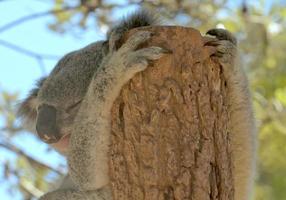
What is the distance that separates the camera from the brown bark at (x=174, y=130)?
335 cm

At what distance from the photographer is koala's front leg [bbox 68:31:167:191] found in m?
3.61

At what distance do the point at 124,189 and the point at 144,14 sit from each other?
1.19 m

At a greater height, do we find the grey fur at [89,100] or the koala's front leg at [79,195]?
the grey fur at [89,100]

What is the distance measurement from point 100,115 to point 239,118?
0.75 m

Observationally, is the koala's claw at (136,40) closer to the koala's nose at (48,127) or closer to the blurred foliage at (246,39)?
the koala's nose at (48,127)

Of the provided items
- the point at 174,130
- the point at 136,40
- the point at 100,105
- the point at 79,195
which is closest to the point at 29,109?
the point at 79,195

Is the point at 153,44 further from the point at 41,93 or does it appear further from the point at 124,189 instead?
the point at 41,93

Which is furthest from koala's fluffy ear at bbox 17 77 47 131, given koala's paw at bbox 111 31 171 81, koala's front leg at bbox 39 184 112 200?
koala's paw at bbox 111 31 171 81

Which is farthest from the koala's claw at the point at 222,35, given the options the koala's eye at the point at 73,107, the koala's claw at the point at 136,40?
the koala's eye at the point at 73,107

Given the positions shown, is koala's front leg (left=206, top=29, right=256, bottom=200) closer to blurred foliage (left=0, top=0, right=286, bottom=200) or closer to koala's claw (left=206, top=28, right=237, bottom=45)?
koala's claw (left=206, top=28, right=237, bottom=45)

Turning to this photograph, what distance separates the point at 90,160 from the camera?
383 centimetres

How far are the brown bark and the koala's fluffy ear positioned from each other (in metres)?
1.48

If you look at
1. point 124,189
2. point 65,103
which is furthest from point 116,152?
point 65,103

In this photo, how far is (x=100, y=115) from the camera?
3752 mm
